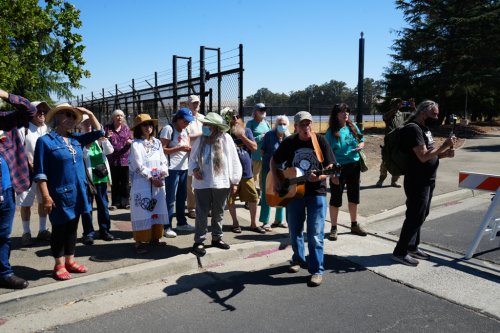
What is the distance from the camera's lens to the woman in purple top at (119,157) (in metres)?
7.43

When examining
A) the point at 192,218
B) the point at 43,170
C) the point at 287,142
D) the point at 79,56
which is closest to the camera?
the point at 43,170

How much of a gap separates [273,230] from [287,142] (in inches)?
82.2

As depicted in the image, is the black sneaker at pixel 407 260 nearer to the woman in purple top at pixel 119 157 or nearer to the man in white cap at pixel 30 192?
the man in white cap at pixel 30 192

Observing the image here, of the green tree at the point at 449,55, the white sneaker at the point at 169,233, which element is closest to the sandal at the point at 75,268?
the white sneaker at the point at 169,233

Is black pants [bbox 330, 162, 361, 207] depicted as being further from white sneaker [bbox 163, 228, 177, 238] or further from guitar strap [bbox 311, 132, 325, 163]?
white sneaker [bbox 163, 228, 177, 238]

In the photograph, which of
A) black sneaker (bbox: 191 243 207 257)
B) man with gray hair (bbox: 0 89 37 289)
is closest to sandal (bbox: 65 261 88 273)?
man with gray hair (bbox: 0 89 37 289)

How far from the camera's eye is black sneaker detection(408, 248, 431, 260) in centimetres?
524

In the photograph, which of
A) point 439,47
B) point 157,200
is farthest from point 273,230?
point 439,47

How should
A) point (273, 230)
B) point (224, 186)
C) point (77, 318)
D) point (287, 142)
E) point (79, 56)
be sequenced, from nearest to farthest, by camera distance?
point (77, 318)
point (287, 142)
point (224, 186)
point (273, 230)
point (79, 56)

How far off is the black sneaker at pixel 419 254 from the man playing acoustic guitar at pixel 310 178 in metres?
1.49

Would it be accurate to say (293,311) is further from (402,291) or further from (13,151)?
(13,151)

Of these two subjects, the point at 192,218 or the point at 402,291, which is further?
the point at 192,218

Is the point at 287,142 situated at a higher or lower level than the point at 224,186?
higher

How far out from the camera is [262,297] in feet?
13.7
